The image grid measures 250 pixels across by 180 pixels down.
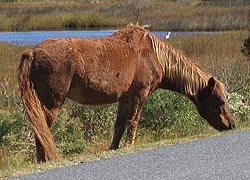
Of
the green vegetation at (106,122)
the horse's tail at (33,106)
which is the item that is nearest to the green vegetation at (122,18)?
the green vegetation at (106,122)

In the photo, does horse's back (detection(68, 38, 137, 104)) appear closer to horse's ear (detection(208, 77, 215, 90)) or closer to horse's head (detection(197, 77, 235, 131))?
horse's ear (detection(208, 77, 215, 90))

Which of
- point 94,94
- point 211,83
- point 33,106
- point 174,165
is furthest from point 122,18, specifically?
point 174,165

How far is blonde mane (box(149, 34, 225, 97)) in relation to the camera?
10234 mm

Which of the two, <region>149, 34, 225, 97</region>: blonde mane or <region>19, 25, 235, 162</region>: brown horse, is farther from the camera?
<region>149, 34, 225, 97</region>: blonde mane

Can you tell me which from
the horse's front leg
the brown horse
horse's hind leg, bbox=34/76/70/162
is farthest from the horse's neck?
horse's hind leg, bbox=34/76/70/162

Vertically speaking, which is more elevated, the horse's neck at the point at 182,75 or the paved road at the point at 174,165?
the horse's neck at the point at 182,75

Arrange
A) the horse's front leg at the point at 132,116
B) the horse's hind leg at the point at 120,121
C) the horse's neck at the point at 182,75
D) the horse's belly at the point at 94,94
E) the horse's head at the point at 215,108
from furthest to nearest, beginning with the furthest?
the horse's head at the point at 215,108 → the horse's neck at the point at 182,75 → the horse's hind leg at the point at 120,121 → the horse's front leg at the point at 132,116 → the horse's belly at the point at 94,94

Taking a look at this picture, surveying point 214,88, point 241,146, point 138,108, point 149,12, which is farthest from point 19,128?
point 149,12

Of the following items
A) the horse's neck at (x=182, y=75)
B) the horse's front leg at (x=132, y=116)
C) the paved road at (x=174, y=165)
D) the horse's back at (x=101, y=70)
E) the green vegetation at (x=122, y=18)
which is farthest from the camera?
the green vegetation at (x=122, y=18)

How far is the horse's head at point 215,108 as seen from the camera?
10758 mm

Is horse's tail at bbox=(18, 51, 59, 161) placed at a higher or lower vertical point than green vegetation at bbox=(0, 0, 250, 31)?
higher

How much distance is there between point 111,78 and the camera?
31.2ft

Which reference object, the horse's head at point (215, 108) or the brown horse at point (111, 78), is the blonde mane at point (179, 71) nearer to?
the brown horse at point (111, 78)

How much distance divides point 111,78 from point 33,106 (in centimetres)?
136
